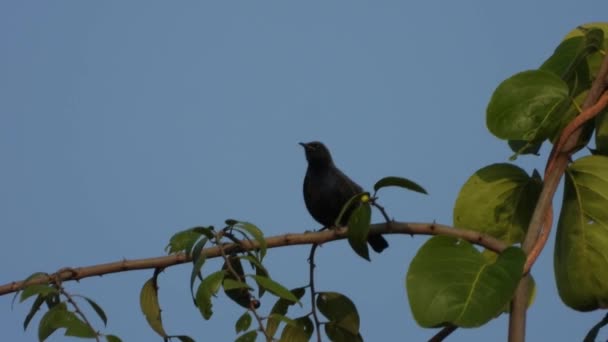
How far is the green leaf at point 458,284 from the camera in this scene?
1.94 m

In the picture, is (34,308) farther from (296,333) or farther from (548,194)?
(548,194)

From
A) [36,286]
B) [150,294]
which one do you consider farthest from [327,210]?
[36,286]

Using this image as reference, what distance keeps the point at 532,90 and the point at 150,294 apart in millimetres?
1163

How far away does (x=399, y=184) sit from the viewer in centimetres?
223

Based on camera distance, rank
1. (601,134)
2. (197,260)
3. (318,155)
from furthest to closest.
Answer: (318,155), (601,134), (197,260)

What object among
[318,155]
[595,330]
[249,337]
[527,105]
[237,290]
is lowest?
[595,330]

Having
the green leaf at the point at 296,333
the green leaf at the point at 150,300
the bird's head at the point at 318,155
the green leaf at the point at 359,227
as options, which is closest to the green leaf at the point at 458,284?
the green leaf at the point at 359,227

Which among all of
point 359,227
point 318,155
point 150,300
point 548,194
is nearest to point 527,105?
point 548,194

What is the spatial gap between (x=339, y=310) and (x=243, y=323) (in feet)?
2.19

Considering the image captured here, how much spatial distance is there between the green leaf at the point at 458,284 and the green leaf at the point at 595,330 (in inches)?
15.9

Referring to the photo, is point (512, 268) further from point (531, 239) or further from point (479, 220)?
point (479, 220)

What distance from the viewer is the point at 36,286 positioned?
218cm

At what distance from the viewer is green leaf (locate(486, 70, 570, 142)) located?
2.42 m

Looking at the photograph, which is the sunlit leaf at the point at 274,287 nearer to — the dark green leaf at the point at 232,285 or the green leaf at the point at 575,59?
the dark green leaf at the point at 232,285
